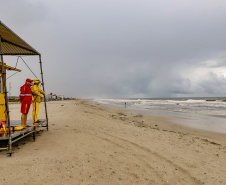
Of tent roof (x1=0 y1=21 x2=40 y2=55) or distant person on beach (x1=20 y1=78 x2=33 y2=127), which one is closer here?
tent roof (x1=0 y1=21 x2=40 y2=55)

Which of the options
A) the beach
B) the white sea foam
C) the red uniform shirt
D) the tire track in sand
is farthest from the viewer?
the white sea foam

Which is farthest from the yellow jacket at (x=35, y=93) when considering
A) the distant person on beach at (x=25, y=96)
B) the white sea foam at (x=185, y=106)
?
the white sea foam at (x=185, y=106)

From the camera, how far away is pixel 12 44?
263 inches

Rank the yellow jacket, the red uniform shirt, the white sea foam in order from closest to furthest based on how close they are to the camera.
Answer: the red uniform shirt < the yellow jacket < the white sea foam

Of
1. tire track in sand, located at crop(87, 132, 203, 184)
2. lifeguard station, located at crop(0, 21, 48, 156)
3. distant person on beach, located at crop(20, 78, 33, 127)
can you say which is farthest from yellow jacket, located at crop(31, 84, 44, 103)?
tire track in sand, located at crop(87, 132, 203, 184)

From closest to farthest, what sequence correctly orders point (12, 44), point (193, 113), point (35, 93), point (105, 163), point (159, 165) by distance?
point (105, 163) → point (159, 165) → point (12, 44) → point (35, 93) → point (193, 113)

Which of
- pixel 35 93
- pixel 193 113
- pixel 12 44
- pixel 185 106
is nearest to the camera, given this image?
pixel 12 44

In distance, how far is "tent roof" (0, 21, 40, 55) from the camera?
5.13 metres

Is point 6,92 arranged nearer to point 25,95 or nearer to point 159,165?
point 25,95

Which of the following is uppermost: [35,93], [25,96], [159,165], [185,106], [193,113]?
[35,93]

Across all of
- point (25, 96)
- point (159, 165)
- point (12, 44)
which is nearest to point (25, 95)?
point (25, 96)

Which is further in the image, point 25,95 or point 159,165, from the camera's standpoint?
point 25,95

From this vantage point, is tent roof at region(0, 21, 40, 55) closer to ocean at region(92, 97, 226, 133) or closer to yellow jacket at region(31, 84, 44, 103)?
yellow jacket at region(31, 84, 44, 103)

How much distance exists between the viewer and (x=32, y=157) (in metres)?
4.80
